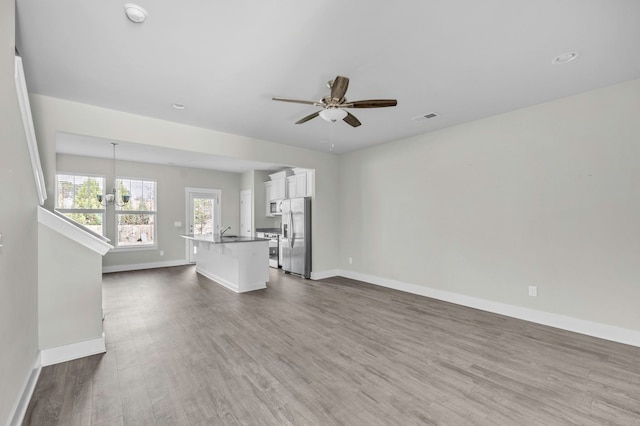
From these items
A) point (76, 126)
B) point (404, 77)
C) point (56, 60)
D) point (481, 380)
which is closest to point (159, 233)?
point (76, 126)

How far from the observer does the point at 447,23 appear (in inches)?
84.4

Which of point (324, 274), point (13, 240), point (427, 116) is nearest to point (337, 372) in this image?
point (13, 240)

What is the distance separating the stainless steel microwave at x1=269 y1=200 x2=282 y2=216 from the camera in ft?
25.4

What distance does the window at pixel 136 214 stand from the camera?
22.9 ft

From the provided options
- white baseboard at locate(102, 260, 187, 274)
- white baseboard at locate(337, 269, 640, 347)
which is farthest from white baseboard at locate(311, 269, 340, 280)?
white baseboard at locate(102, 260, 187, 274)

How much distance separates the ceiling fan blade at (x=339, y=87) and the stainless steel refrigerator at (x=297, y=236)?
3.64 m

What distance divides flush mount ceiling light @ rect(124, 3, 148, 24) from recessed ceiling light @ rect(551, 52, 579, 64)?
345 cm

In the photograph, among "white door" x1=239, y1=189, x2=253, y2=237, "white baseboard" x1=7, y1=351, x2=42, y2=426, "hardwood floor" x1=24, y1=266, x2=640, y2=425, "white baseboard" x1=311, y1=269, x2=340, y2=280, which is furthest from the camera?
"white door" x1=239, y1=189, x2=253, y2=237

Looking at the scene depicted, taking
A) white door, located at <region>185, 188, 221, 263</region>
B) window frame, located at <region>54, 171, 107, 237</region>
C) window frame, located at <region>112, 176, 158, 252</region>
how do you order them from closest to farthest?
window frame, located at <region>54, 171, 107, 237</region>
window frame, located at <region>112, 176, 158, 252</region>
white door, located at <region>185, 188, 221, 263</region>

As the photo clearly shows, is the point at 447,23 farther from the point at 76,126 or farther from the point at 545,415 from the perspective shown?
the point at 76,126

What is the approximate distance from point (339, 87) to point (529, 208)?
3.03 meters

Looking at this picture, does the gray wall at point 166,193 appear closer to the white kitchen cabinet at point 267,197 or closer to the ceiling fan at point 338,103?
the white kitchen cabinet at point 267,197

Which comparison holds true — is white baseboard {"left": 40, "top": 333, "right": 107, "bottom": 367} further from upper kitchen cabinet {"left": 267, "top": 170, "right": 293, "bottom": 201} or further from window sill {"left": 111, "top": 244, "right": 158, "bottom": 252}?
upper kitchen cabinet {"left": 267, "top": 170, "right": 293, "bottom": 201}

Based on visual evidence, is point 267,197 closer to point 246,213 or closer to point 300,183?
point 246,213
